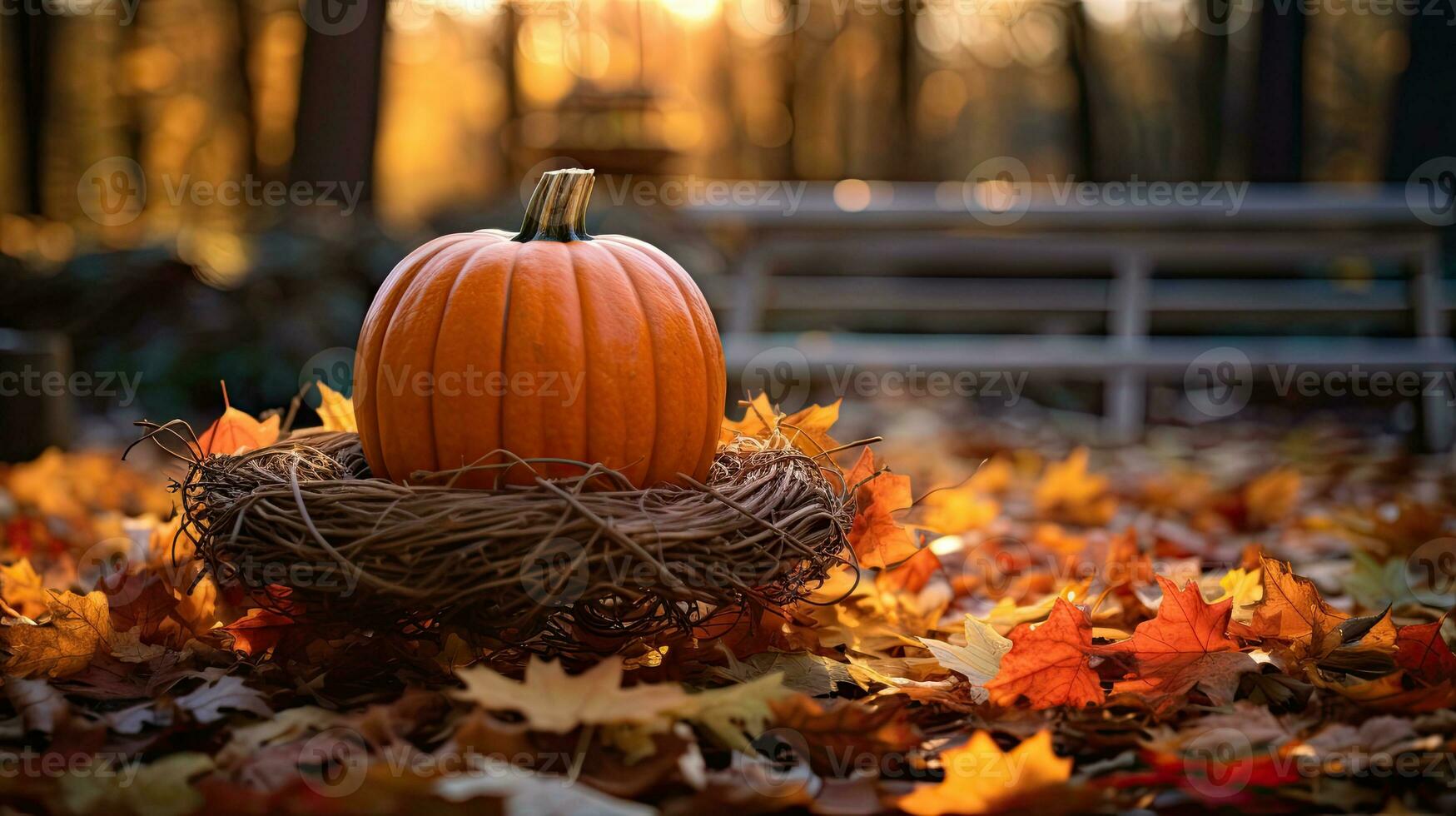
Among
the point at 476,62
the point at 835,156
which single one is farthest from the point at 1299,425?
the point at 476,62

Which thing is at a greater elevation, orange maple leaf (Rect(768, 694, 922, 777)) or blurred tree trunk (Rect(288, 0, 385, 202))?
blurred tree trunk (Rect(288, 0, 385, 202))

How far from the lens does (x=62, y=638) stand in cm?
155

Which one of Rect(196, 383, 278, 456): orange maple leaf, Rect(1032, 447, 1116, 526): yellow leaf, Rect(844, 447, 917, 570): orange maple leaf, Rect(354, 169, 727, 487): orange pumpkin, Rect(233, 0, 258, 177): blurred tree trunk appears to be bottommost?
Rect(1032, 447, 1116, 526): yellow leaf

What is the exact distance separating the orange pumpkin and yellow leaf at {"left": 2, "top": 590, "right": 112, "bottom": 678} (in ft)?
1.50

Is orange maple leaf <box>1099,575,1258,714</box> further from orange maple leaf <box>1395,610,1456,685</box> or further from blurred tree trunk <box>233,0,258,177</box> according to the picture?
blurred tree trunk <box>233,0,258,177</box>

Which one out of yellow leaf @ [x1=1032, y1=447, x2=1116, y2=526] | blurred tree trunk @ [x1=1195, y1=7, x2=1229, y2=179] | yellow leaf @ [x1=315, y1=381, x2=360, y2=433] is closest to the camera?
yellow leaf @ [x1=315, y1=381, x2=360, y2=433]

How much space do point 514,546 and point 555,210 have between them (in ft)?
2.07

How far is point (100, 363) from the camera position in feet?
15.7

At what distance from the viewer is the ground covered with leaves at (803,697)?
118 cm

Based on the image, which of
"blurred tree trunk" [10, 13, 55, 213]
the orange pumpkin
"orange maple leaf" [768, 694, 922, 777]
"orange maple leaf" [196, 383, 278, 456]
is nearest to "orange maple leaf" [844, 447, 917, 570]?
the orange pumpkin

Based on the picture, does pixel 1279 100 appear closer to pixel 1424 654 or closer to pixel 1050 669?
pixel 1424 654

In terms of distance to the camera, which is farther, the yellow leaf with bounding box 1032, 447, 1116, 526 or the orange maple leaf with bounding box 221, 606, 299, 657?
the yellow leaf with bounding box 1032, 447, 1116, 526

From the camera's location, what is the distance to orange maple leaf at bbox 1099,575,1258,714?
1.47 meters

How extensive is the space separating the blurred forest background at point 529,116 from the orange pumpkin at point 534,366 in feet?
Result: 10.6
